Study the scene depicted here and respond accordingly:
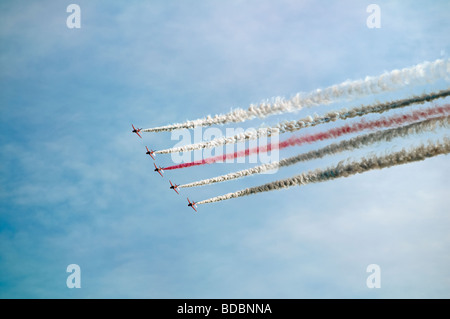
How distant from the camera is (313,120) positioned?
130 ft

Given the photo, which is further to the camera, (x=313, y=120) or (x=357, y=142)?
(x=313, y=120)

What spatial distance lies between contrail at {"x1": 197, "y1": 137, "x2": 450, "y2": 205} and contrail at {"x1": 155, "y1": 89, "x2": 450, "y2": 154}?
3113mm

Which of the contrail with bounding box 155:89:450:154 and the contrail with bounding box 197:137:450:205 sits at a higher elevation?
the contrail with bounding box 155:89:450:154

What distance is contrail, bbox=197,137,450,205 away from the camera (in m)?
32.8

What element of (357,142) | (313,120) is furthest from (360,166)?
(313,120)

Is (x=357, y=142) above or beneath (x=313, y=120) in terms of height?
beneath

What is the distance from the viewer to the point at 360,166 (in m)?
36.9

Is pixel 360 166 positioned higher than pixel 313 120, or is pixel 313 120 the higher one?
pixel 313 120

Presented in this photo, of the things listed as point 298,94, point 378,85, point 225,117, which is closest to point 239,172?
point 225,117

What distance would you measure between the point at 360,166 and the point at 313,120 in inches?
217

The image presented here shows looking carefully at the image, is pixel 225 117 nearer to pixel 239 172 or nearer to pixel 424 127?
pixel 239 172

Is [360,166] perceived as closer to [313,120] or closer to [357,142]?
[357,142]
